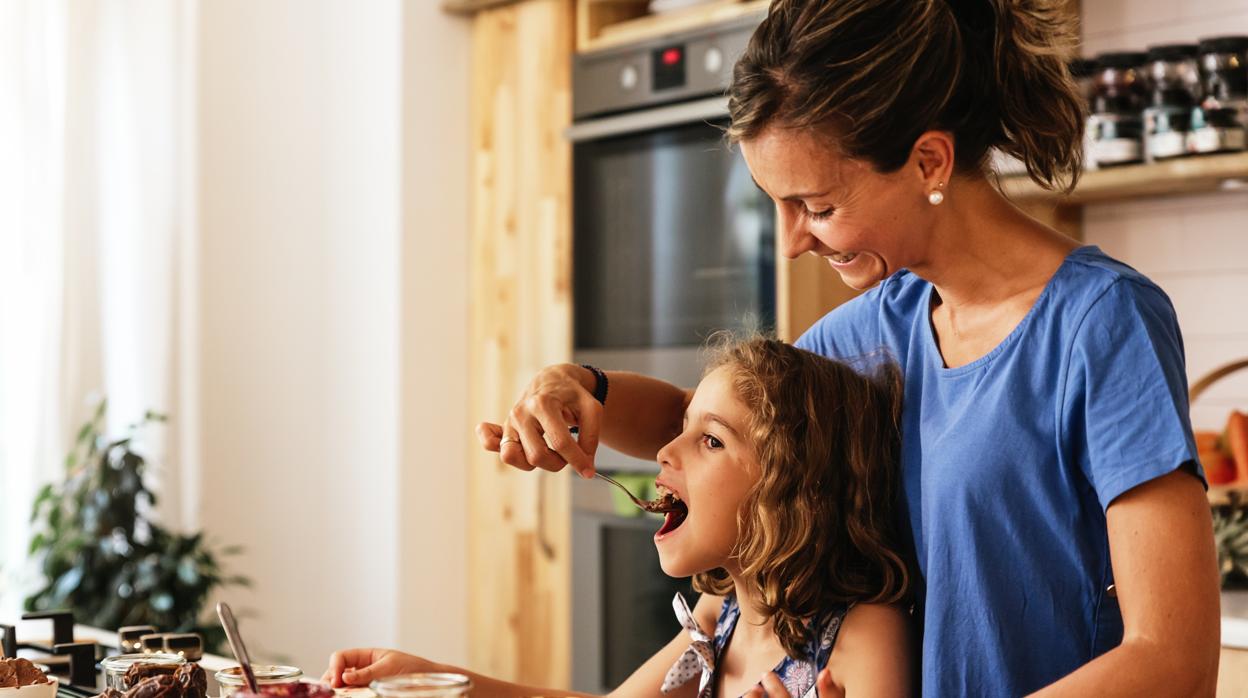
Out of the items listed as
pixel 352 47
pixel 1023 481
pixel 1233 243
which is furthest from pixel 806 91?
pixel 352 47

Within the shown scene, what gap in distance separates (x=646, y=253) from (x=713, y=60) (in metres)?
0.48

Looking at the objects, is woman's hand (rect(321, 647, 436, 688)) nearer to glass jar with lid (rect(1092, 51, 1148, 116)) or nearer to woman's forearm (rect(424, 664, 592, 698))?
woman's forearm (rect(424, 664, 592, 698))

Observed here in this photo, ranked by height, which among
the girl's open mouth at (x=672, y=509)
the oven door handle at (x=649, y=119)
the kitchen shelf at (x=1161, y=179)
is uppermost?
the oven door handle at (x=649, y=119)

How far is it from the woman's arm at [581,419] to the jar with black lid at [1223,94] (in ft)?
4.09

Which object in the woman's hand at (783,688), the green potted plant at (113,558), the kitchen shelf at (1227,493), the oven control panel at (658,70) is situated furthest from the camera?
the green potted plant at (113,558)

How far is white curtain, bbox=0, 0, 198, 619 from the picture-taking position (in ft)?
10.6

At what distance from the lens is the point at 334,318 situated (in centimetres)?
357

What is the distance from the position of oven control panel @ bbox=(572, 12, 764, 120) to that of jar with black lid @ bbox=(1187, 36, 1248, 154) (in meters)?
0.88

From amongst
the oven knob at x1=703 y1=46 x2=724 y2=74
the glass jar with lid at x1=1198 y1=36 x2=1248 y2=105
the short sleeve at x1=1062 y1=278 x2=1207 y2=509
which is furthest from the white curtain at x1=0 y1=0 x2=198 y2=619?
the short sleeve at x1=1062 y1=278 x2=1207 y2=509

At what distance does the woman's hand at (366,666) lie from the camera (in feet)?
4.00

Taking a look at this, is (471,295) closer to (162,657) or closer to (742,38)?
(742,38)

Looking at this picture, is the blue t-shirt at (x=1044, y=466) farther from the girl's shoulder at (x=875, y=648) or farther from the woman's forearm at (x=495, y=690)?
the woman's forearm at (x=495, y=690)

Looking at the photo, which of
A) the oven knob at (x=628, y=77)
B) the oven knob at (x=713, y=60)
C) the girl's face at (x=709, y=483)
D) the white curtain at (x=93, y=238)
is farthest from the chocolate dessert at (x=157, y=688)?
the white curtain at (x=93, y=238)

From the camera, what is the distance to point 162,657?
122cm
